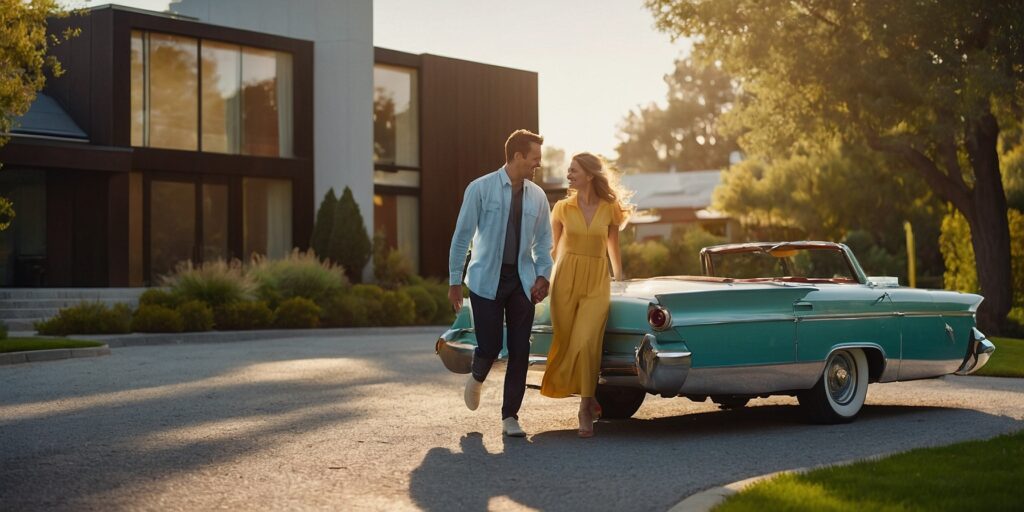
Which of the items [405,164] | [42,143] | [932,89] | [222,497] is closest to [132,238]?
[42,143]

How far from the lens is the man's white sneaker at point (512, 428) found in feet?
25.4

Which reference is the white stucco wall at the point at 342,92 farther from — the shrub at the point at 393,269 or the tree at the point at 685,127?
the tree at the point at 685,127

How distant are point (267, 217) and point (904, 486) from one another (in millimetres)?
24679

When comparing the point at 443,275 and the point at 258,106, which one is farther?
the point at 443,275

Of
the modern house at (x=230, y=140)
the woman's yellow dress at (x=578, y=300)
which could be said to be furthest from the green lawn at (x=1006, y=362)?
the modern house at (x=230, y=140)

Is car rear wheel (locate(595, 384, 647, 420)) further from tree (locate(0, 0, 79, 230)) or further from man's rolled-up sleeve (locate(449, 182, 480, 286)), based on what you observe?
tree (locate(0, 0, 79, 230))

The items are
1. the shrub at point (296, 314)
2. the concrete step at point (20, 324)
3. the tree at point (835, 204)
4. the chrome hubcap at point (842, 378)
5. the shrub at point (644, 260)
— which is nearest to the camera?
the chrome hubcap at point (842, 378)

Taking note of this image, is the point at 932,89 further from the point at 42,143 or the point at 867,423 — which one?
the point at 42,143

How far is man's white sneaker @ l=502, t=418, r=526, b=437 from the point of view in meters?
7.74

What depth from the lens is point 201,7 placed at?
33656 millimetres

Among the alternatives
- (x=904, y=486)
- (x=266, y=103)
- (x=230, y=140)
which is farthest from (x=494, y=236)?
(x=266, y=103)

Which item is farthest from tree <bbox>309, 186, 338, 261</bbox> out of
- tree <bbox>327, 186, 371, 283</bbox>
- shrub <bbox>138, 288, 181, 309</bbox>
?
shrub <bbox>138, 288, 181, 309</bbox>

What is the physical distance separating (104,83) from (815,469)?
73.8 feet

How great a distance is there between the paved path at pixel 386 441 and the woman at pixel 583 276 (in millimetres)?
387
